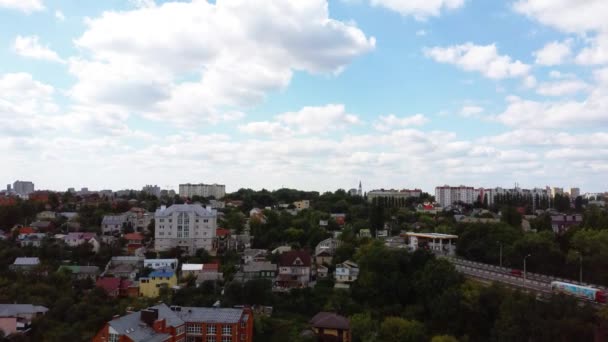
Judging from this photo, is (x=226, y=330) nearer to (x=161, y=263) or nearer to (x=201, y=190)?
(x=161, y=263)

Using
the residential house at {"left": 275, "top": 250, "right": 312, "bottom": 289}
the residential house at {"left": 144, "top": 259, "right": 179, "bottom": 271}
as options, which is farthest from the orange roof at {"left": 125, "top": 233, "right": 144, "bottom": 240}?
the residential house at {"left": 275, "top": 250, "right": 312, "bottom": 289}

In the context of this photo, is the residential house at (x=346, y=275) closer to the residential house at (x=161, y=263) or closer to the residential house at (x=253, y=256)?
the residential house at (x=253, y=256)

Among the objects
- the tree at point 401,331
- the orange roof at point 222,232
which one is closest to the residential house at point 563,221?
the orange roof at point 222,232

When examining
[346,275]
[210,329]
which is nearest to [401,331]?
[210,329]

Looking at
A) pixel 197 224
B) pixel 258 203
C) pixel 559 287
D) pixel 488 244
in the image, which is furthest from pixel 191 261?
pixel 258 203

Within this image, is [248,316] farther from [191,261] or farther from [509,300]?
[191,261]

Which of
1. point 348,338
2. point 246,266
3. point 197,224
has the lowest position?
point 348,338

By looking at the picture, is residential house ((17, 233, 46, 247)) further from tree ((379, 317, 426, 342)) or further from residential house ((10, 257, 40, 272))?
tree ((379, 317, 426, 342))
